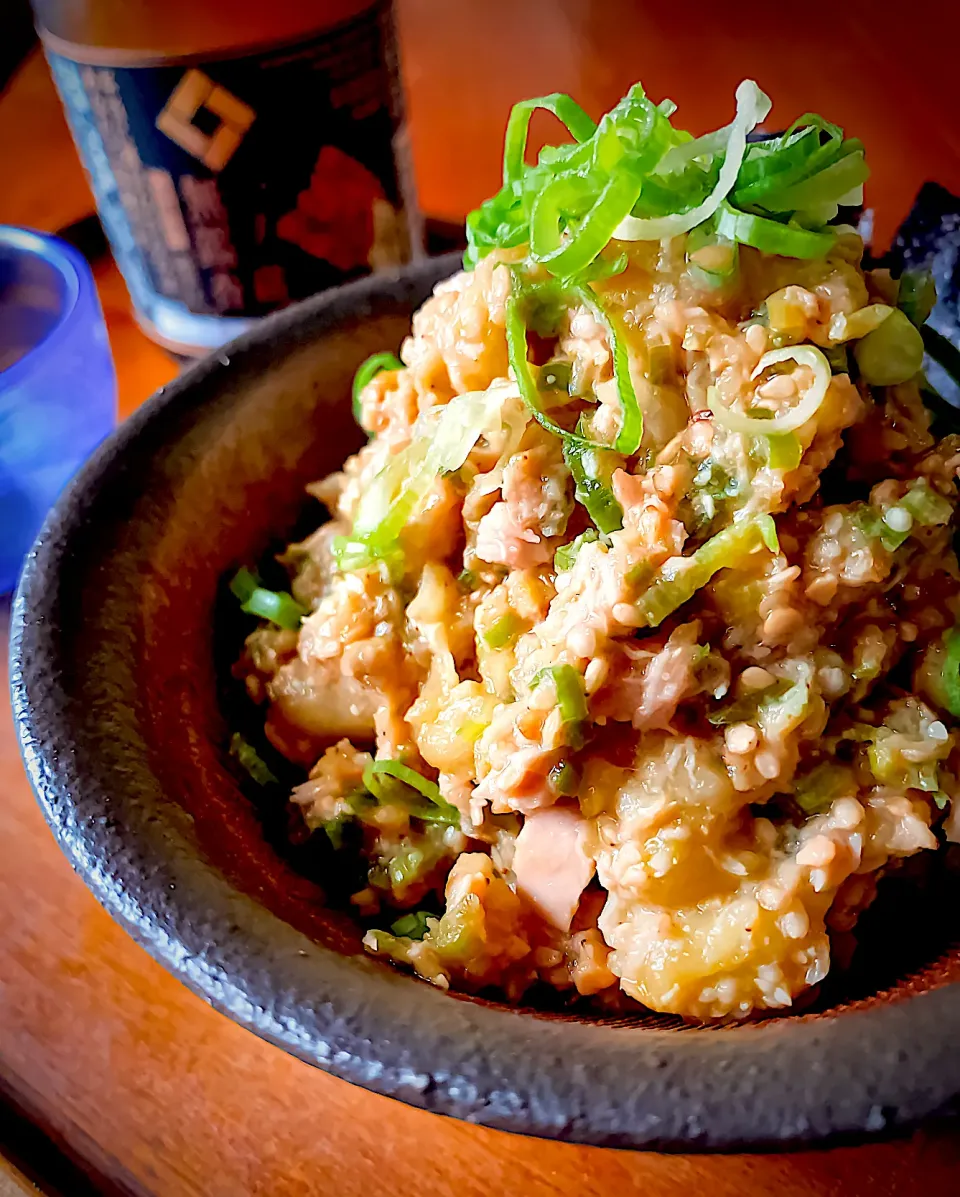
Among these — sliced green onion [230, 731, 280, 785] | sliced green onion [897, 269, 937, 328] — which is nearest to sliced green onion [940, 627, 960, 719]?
sliced green onion [897, 269, 937, 328]

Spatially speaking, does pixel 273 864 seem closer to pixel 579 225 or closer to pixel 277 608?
pixel 277 608

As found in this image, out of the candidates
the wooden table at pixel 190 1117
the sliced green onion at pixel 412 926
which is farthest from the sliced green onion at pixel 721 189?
the wooden table at pixel 190 1117

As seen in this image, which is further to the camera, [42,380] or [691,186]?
[42,380]

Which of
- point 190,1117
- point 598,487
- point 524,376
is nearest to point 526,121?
point 524,376

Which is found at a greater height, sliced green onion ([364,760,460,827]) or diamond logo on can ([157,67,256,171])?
diamond logo on can ([157,67,256,171])

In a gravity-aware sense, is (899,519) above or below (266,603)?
above

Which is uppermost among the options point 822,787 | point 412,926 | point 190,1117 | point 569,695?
point 569,695

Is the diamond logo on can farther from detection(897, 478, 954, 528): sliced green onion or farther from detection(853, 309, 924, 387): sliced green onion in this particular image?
detection(897, 478, 954, 528): sliced green onion
